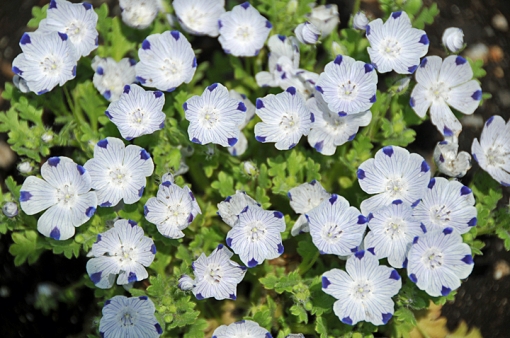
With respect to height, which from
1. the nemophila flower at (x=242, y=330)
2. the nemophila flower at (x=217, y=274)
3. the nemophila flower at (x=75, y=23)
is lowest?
the nemophila flower at (x=242, y=330)

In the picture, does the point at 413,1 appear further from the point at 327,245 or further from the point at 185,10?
the point at 327,245

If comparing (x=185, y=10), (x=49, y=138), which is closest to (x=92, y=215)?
(x=49, y=138)

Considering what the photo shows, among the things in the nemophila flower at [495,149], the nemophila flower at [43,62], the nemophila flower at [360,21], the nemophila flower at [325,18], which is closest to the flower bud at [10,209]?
the nemophila flower at [43,62]

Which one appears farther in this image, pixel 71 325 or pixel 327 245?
pixel 71 325

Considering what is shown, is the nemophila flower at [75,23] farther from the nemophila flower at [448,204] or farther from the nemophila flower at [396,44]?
the nemophila flower at [448,204]

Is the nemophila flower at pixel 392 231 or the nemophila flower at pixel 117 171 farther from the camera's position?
the nemophila flower at pixel 117 171

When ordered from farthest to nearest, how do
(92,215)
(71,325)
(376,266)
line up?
(71,325), (92,215), (376,266)
